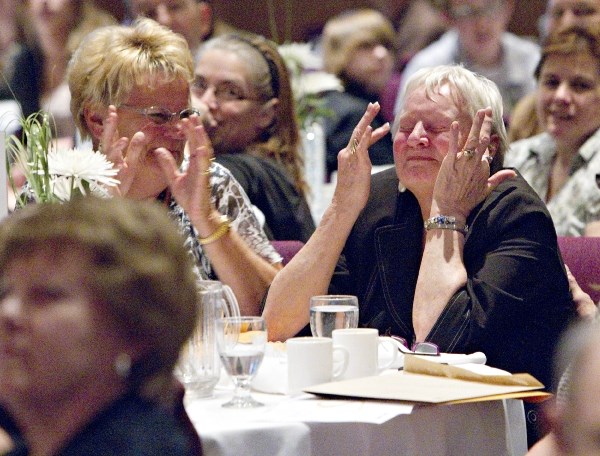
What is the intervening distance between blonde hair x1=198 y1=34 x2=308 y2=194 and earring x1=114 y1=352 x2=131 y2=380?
316 cm

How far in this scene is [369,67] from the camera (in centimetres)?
718

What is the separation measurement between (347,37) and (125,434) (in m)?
5.89

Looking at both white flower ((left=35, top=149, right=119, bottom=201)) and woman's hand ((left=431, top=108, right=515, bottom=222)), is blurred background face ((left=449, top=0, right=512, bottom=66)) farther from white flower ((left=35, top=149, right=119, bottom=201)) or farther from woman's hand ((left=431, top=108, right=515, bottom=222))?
white flower ((left=35, top=149, right=119, bottom=201))

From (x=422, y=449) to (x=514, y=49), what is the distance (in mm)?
5449

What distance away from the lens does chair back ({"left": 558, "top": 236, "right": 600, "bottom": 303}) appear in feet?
10.9

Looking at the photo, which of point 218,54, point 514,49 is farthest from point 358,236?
point 514,49

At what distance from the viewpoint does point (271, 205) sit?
14.4 ft

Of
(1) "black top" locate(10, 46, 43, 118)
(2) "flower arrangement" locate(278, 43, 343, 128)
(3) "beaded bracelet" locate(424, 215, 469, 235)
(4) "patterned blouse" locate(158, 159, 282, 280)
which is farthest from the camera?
(1) "black top" locate(10, 46, 43, 118)

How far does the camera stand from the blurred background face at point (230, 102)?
464 centimetres

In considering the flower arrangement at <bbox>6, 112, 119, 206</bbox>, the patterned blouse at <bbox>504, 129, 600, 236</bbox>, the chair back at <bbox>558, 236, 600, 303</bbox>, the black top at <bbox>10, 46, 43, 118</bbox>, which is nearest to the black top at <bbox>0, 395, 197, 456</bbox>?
the flower arrangement at <bbox>6, 112, 119, 206</bbox>

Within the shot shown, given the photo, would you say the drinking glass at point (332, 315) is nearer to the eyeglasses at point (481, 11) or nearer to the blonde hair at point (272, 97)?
the blonde hair at point (272, 97)

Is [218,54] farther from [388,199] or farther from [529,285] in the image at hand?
[529,285]

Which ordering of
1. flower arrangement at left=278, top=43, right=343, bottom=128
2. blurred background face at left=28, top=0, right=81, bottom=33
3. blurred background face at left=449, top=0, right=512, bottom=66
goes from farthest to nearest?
blurred background face at left=449, top=0, right=512, bottom=66
blurred background face at left=28, top=0, right=81, bottom=33
flower arrangement at left=278, top=43, right=343, bottom=128

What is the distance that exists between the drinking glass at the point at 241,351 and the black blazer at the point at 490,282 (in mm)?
766
